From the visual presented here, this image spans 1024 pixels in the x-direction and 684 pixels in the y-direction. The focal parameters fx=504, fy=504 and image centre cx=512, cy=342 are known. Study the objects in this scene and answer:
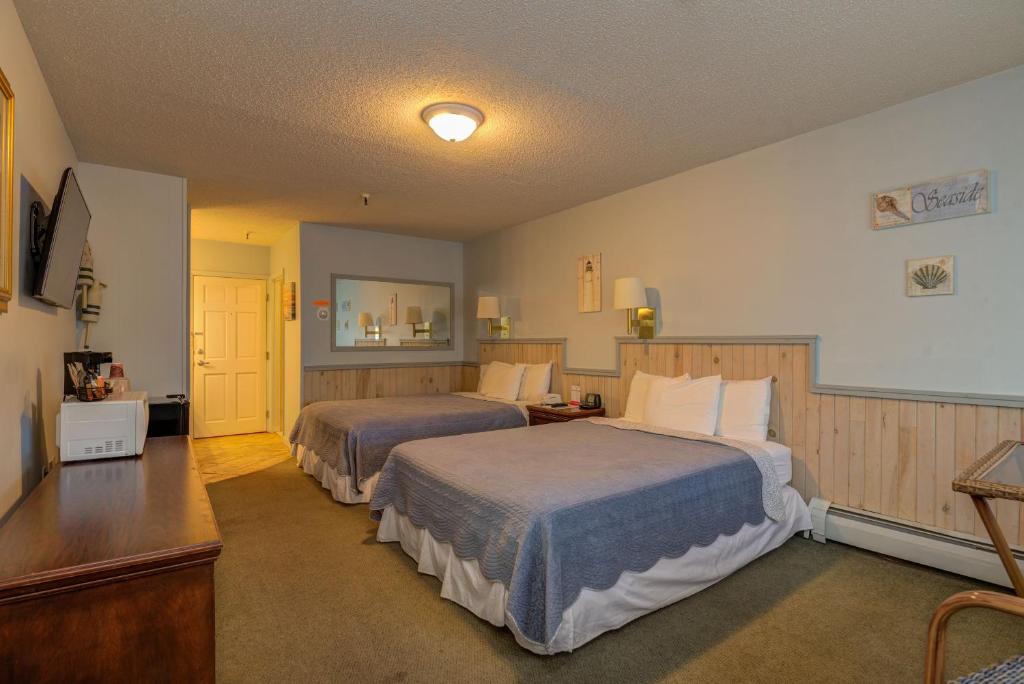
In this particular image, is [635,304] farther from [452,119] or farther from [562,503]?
[562,503]

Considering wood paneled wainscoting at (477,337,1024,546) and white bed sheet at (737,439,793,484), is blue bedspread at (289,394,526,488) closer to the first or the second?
wood paneled wainscoting at (477,337,1024,546)

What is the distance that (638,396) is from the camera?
3.86 metres

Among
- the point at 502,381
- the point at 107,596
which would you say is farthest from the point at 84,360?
the point at 502,381

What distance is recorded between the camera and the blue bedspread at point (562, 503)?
1.88m

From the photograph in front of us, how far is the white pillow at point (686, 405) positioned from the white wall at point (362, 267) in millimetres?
3386

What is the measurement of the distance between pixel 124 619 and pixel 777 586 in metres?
2.64

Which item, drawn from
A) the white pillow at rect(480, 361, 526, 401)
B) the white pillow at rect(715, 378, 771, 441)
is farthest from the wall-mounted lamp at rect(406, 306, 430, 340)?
the white pillow at rect(715, 378, 771, 441)

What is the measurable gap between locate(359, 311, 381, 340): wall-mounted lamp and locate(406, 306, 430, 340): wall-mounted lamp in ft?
1.32

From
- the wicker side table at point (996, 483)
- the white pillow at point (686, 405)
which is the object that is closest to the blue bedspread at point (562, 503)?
the white pillow at point (686, 405)

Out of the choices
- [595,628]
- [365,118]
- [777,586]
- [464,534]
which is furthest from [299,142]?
[777,586]

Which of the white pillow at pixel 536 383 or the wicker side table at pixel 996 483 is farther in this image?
the white pillow at pixel 536 383

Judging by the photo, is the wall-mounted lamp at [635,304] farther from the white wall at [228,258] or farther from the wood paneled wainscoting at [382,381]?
the white wall at [228,258]

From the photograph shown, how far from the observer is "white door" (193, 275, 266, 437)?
6266 mm

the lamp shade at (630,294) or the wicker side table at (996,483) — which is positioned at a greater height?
the lamp shade at (630,294)
